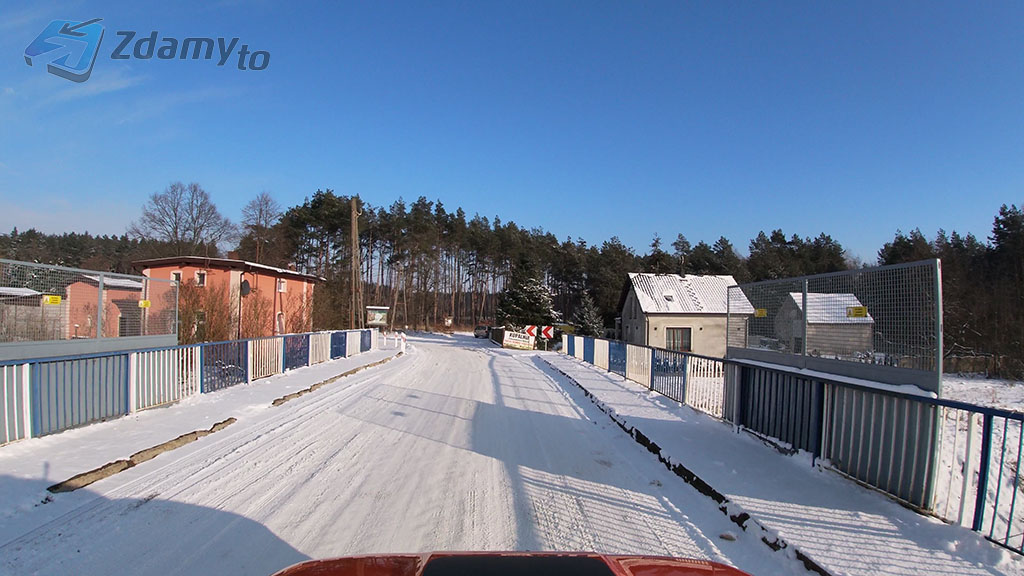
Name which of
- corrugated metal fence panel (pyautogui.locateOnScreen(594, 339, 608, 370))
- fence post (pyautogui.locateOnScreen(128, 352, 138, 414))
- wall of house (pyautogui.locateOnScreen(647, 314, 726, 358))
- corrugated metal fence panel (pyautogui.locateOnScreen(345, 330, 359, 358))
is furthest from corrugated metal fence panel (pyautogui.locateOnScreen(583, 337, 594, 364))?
fence post (pyautogui.locateOnScreen(128, 352, 138, 414))

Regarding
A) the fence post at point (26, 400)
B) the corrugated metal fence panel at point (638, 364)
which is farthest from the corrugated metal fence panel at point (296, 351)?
the corrugated metal fence panel at point (638, 364)

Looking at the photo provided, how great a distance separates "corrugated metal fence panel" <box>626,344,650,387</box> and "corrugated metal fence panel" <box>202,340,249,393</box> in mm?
10520

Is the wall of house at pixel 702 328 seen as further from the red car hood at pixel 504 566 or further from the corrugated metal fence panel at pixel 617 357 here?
the red car hood at pixel 504 566

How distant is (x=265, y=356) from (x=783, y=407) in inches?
498

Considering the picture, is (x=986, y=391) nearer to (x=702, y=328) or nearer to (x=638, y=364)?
(x=702, y=328)

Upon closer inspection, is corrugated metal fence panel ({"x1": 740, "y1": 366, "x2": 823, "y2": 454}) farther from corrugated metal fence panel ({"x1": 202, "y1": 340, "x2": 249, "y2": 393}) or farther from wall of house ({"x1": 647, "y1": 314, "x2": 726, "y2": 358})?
wall of house ({"x1": 647, "y1": 314, "x2": 726, "y2": 358})

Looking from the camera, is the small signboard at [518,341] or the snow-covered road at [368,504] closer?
the snow-covered road at [368,504]

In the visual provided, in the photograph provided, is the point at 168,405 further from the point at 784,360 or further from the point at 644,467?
the point at 784,360

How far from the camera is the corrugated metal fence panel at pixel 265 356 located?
43.9 feet

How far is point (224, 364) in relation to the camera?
11.8m

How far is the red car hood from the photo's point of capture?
206cm

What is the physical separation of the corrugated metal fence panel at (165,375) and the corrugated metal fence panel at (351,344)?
12.2m

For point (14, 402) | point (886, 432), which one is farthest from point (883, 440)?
point (14, 402)

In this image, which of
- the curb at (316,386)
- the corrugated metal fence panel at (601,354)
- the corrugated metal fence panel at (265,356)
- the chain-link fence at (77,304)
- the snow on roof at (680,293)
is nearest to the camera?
the chain-link fence at (77,304)
